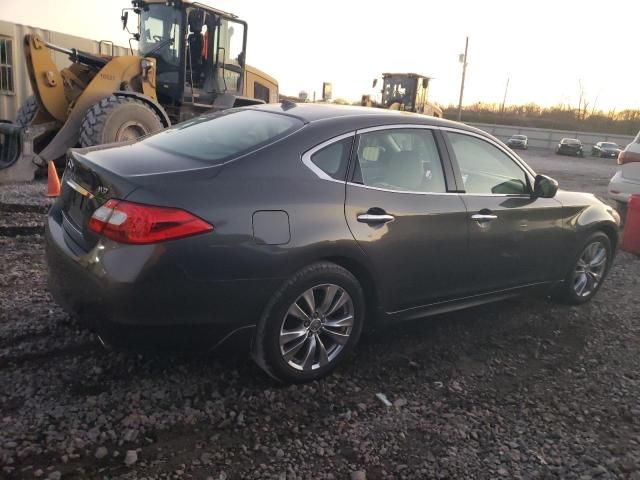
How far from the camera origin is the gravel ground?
2.56 m

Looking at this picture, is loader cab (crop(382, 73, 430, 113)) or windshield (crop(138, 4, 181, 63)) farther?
loader cab (crop(382, 73, 430, 113))

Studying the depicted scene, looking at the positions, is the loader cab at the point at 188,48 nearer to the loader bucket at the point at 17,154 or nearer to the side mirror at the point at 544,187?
the loader bucket at the point at 17,154

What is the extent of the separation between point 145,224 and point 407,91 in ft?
67.1

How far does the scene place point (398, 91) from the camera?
21922mm

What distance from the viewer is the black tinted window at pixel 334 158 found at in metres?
3.22

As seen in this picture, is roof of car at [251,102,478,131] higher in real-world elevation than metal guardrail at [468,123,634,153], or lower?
lower

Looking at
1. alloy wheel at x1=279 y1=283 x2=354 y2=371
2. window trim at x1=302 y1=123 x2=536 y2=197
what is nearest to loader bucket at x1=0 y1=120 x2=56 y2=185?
window trim at x1=302 y1=123 x2=536 y2=197

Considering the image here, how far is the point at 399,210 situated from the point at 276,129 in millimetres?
922

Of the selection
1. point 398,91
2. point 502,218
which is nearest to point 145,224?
point 502,218

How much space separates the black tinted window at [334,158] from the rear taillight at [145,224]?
0.85 metres

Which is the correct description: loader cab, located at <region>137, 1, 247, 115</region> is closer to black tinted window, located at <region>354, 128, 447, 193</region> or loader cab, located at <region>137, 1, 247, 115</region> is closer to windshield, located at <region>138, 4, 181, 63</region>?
windshield, located at <region>138, 4, 181, 63</region>

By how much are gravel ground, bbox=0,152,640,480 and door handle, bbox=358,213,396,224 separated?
988 millimetres

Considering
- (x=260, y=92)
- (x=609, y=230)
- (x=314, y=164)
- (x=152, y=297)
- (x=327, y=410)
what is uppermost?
(x=260, y=92)

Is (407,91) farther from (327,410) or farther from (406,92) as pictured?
(327,410)
